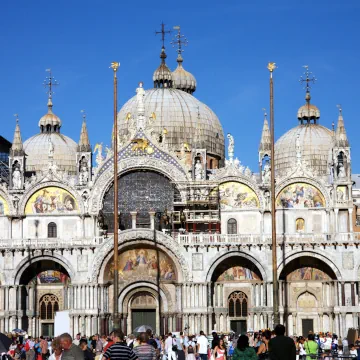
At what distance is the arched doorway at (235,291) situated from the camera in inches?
2625

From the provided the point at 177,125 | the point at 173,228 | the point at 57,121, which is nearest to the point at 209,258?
the point at 173,228

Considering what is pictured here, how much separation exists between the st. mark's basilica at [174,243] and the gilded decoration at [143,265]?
65 millimetres

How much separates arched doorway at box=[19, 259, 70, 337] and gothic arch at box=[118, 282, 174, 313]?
3.88 meters

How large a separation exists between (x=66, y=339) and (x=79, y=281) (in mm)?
45071

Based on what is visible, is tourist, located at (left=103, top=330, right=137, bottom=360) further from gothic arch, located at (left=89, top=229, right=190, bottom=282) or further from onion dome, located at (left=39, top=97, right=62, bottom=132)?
onion dome, located at (left=39, top=97, right=62, bottom=132)

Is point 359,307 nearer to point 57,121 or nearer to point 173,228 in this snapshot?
point 173,228

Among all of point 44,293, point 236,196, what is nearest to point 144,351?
point 236,196

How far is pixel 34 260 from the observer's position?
218 feet

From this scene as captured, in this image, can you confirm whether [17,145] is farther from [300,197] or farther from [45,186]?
[300,197]

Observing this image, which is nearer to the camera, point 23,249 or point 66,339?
point 66,339

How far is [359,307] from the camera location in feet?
212

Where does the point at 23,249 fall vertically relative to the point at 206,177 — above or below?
below

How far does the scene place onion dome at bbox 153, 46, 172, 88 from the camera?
82125 mm

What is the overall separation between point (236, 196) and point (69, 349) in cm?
4779
